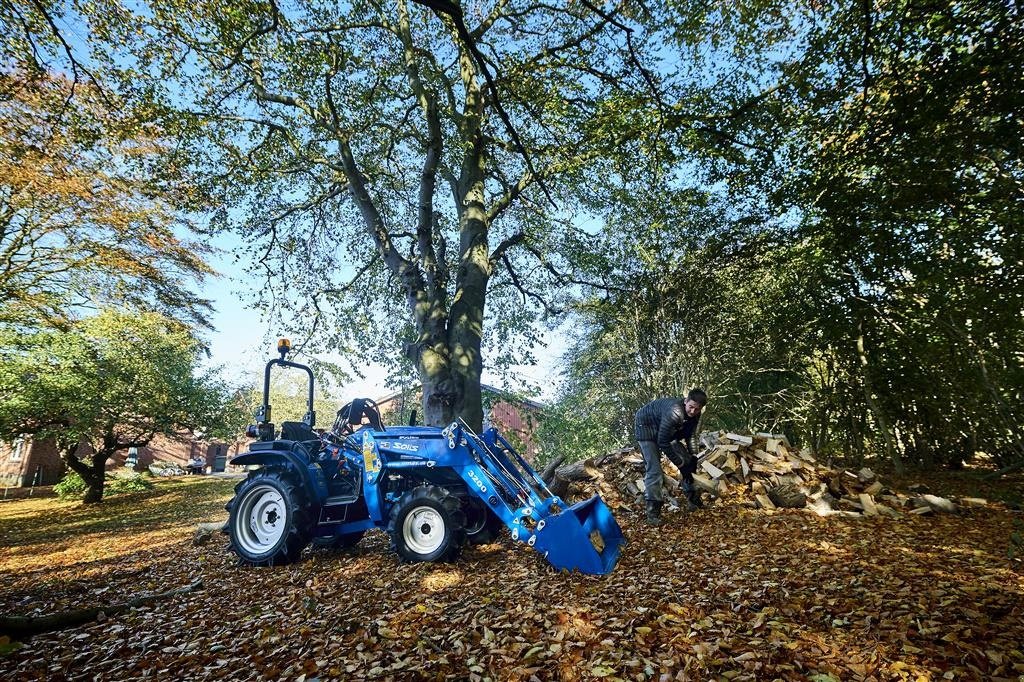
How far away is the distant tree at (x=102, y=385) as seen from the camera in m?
11.9

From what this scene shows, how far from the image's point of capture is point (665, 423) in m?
6.24

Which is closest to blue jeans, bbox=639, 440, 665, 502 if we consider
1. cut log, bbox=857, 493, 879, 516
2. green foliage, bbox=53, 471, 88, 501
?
cut log, bbox=857, 493, 879, 516

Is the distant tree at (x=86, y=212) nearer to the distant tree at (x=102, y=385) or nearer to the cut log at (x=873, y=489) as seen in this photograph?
the distant tree at (x=102, y=385)

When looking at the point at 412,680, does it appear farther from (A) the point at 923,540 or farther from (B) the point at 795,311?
(B) the point at 795,311

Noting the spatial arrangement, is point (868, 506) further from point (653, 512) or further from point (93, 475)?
point (93, 475)

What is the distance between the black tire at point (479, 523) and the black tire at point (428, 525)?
507 mm

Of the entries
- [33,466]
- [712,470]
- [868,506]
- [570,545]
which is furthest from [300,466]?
[33,466]

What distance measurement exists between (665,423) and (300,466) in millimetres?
4240

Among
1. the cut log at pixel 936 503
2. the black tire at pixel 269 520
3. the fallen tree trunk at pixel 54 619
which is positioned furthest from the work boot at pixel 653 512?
the fallen tree trunk at pixel 54 619

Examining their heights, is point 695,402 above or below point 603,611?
above

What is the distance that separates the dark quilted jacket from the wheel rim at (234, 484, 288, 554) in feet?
14.2

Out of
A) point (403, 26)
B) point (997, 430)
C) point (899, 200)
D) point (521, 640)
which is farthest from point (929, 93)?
point (403, 26)

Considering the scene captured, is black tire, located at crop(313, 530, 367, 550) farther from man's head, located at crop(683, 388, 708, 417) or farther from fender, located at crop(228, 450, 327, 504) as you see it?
man's head, located at crop(683, 388, 708, 417)

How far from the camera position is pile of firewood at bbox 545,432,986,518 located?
6355 mm
